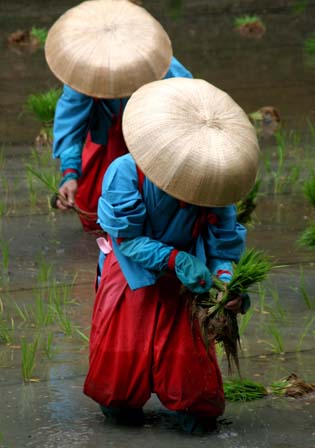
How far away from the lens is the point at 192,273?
3.65m

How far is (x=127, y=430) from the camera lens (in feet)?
12.8

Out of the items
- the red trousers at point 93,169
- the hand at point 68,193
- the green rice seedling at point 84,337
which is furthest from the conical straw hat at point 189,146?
the red trousers at point 93,169

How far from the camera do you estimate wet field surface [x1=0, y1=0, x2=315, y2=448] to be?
3951 mm

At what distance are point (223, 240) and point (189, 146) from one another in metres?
0.38

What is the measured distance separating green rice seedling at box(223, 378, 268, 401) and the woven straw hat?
162cm

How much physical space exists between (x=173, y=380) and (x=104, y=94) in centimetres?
190

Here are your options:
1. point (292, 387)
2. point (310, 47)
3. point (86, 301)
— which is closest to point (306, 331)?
point (292, 387)

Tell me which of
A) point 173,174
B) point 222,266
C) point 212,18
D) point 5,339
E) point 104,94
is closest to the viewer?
point 173,174

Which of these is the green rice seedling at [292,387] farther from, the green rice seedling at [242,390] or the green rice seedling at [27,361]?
the green rice seedling at [27,361]

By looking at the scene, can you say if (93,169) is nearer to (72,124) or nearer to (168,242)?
(72,124)

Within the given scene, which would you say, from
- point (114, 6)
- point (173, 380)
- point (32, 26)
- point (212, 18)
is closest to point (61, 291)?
point (114, 6)

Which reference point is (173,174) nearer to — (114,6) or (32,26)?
(114,6)

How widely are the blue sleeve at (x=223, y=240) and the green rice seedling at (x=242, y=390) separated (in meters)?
0.54

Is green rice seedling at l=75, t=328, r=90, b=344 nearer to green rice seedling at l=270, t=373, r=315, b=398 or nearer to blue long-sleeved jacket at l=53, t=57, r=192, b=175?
green rice seedling at l=270, t=373, r=315, b=398
